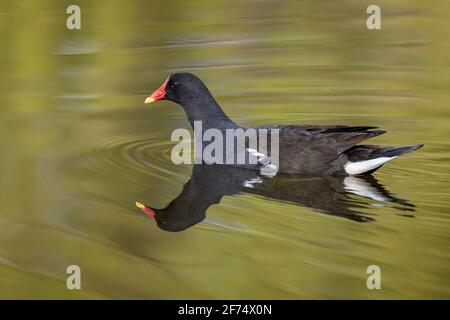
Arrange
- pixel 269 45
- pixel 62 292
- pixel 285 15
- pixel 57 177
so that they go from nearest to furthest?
pixel 62 292, pixel 57 177, pixel 269 45, pixel 285 15

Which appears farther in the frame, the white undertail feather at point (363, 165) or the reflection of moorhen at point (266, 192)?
the white undertail feather at point (363, 165)

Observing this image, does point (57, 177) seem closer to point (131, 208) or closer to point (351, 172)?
point (131, 208)

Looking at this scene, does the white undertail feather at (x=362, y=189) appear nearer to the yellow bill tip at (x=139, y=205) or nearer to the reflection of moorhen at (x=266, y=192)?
the reflection of moorhen at (x=266, y=192)

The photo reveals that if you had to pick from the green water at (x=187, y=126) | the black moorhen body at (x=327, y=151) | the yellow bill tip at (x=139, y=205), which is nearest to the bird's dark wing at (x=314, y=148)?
the black moorhen body at (x=327, y=151)

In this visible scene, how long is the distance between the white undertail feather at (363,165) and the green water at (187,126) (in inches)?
5.8

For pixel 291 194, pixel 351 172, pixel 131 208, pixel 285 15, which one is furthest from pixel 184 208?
pixel 285 15

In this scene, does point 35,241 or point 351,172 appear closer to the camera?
point 35,241

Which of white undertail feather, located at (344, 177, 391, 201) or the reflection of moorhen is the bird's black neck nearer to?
the reflection of moorhen

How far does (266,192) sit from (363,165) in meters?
0.88

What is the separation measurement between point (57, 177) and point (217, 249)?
6.29ft

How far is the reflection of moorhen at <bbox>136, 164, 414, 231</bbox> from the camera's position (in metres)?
6.28

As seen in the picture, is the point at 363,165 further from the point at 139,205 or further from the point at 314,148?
the point at 139,205

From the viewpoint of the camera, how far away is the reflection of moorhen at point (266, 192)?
628 centimetres

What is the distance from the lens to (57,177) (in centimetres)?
704
